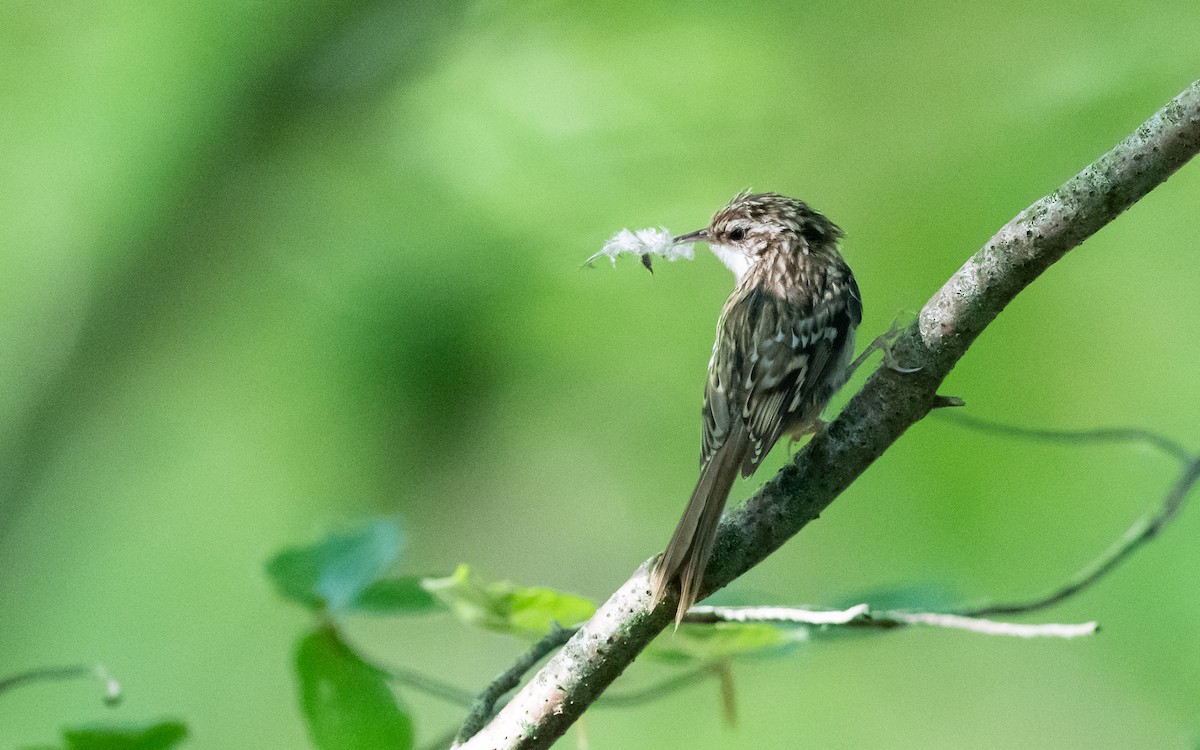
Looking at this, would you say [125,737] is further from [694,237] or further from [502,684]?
[694,237]

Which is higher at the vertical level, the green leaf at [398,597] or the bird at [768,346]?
the bird at [768,346]

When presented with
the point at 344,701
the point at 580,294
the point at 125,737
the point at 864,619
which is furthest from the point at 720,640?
the point at 580,294

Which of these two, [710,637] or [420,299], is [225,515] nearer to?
[420,299]

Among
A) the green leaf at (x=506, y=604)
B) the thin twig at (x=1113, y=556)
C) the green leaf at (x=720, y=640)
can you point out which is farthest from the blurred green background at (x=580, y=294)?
the green leaf at (x=506, y=604)

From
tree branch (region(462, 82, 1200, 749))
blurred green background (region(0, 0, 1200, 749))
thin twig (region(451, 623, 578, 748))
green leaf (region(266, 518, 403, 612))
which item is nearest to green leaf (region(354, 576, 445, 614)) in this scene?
green leaf (region(266, 518, 403, 612))

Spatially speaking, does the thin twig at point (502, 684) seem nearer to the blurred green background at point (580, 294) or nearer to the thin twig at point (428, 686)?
the thin twig at point (428, 686)

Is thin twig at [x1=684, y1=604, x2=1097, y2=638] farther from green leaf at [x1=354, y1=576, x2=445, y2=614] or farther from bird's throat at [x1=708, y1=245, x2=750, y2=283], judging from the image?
bird's throat at [x1=708, y1=245, x2=750, y2=283]

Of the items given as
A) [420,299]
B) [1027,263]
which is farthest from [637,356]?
[1027,263]
